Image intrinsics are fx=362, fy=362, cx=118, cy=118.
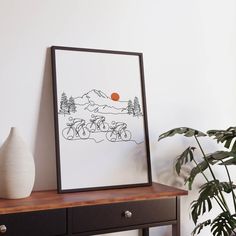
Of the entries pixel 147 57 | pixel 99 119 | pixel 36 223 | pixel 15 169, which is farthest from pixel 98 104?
A: pixel 36 223

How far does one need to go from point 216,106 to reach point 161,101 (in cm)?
46

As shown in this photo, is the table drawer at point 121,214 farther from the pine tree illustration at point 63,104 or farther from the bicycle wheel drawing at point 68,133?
the pine tree illustration at point 63,104

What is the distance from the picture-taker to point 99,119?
1985mm

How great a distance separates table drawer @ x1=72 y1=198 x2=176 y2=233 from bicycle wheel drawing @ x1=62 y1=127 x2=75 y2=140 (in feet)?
1.34

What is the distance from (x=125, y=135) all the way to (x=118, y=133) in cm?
5

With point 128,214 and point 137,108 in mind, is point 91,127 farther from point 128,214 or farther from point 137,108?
point 128,214

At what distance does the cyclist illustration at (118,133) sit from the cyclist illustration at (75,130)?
133mm

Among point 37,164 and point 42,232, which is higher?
A: point 37,164

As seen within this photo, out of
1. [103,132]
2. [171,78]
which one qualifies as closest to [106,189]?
[103,132]

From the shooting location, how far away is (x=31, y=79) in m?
1.89

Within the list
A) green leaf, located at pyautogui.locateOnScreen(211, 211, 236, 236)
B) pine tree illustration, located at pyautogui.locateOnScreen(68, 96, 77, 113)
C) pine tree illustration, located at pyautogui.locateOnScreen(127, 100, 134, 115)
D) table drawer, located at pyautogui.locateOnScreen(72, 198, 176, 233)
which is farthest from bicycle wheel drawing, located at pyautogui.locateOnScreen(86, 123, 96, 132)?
green leaf, located at pyautogui.locateOnScreen(211, 211, 236, 236)

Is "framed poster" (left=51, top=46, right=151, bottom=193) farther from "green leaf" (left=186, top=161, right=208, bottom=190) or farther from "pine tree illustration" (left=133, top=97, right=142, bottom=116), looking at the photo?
"green leaf" (left=186, top=161, right=208, bottom=190)

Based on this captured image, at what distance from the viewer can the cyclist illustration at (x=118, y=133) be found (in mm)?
2006

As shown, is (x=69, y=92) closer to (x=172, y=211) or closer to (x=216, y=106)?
(x=172, y=211)
